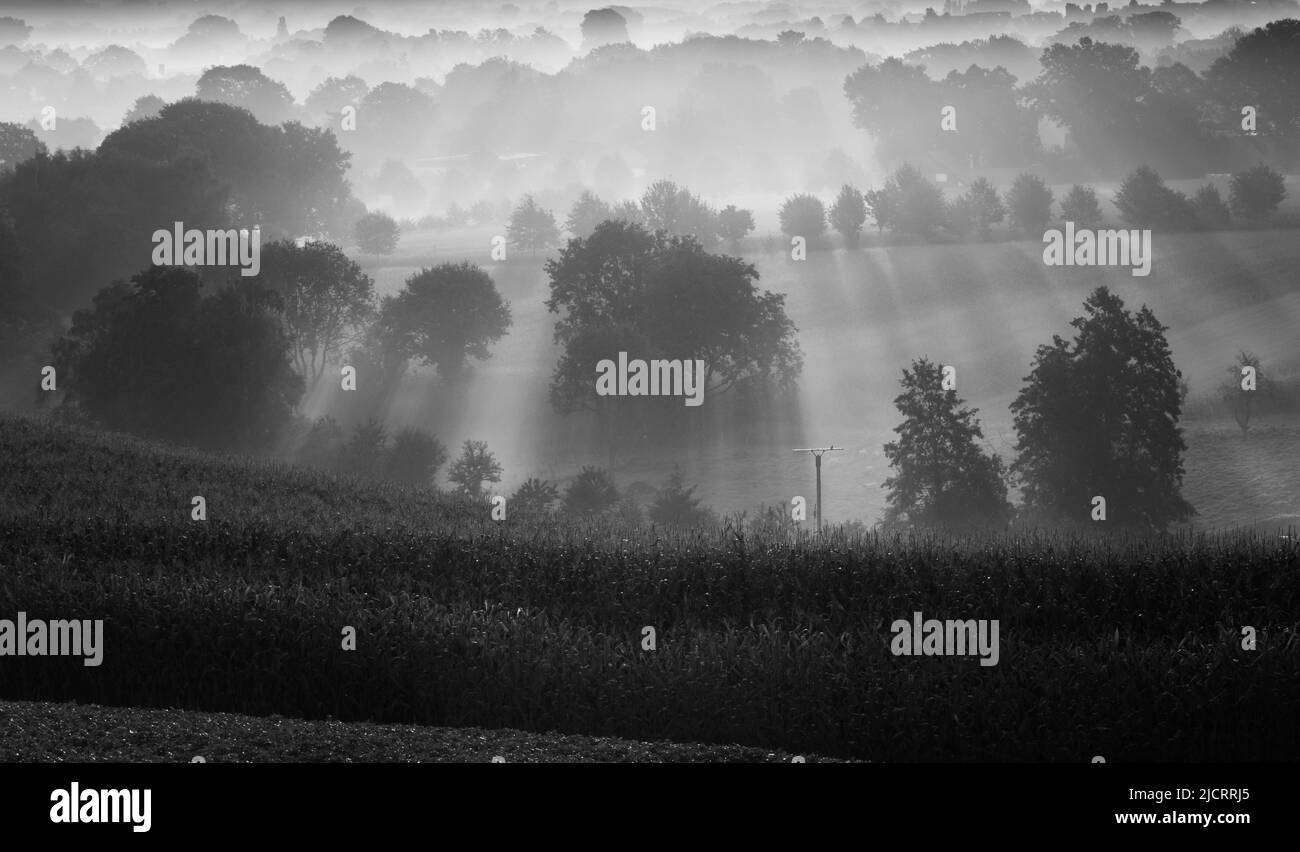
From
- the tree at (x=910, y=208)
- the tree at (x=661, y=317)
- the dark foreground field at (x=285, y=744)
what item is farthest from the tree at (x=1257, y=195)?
the dark foreground field at (x=285, y=744)

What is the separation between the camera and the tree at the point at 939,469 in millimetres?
55656

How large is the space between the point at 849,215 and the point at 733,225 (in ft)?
27.3

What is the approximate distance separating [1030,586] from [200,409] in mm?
46618

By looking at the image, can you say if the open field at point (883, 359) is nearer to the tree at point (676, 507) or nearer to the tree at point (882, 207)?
the tree at point (882, 207)

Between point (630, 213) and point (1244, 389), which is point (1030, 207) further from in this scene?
point (1244, 389)

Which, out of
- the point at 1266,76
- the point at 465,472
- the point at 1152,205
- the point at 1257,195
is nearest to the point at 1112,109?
the point at 1266,76

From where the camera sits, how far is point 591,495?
58750 millimetres

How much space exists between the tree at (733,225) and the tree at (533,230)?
1308 centimetres

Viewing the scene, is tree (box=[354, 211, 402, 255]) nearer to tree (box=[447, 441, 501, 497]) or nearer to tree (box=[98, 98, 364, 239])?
tree (box=[98, 98, 364, 239])

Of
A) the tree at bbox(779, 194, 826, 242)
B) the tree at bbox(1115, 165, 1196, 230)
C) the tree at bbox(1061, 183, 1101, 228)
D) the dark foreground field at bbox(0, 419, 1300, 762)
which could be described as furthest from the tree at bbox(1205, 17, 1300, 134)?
the dark foreground field at bbox(0, 419, 1300, 762)

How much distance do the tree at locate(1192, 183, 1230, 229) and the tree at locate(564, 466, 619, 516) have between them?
54344 mm

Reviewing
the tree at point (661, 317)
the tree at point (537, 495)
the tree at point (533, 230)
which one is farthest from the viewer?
the tree at point (533, 230)

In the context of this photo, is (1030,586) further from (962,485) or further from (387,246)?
(387,246)

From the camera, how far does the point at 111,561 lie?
28391mm
